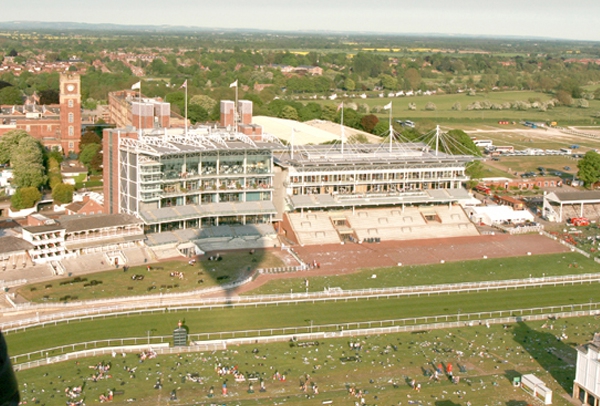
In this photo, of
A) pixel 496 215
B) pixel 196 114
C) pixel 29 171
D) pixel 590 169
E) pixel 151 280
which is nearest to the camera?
pixel 151 280

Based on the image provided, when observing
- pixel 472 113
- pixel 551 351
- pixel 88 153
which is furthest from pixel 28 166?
pixel 472 113

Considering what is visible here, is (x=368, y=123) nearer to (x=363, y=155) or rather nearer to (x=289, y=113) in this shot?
(x=289, y=113)

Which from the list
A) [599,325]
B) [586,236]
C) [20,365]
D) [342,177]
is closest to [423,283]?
[599,325]

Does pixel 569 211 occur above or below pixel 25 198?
below

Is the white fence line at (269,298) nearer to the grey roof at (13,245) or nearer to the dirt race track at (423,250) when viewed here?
the dirt race track at (423,250)

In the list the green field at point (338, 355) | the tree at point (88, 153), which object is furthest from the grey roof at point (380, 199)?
the tree at point (88, 153)

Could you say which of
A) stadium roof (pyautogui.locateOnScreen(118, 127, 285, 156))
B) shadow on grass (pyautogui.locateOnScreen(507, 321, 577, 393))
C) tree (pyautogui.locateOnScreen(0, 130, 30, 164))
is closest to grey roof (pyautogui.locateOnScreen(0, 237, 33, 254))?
stadium roof (pyautogui.locateOnScreen(118, 127, 285, 156))
